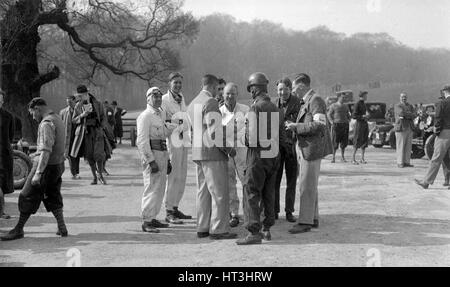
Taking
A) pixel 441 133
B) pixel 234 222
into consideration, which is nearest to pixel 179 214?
pixel 234 222

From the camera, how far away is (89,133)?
37.3ft

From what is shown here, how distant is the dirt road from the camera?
551 cm

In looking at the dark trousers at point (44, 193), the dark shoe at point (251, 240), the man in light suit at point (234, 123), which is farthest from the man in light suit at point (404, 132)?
the dark trousers at point (44, 193)

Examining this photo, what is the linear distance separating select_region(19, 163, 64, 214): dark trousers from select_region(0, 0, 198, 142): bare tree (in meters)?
10.1

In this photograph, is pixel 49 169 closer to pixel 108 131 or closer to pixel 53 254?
pixel 53 254

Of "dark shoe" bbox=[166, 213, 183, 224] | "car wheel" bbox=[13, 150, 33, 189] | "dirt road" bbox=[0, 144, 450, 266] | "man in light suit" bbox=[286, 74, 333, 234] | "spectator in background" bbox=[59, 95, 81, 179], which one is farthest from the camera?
"spectator in background" bbox=[59, 95, 81, 179]

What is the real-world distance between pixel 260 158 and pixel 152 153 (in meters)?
1.48

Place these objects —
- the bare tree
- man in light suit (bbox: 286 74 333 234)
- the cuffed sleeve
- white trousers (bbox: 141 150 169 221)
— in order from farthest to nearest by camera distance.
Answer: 1. the bare tree
2. white trousers (bbox: 141 150 169 221)
3. the cuffed sleeve
4. man in light suit (bbox: 286 74 333 234)

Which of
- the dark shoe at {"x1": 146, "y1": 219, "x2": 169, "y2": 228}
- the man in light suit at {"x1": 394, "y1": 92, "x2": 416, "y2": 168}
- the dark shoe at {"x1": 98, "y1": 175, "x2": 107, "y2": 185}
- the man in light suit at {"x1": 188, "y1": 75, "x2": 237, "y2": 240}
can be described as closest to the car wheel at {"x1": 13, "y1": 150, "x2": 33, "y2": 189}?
the dark shoe at {"x1": 98, "y1": 175, "x2": 107, "y2": 185}

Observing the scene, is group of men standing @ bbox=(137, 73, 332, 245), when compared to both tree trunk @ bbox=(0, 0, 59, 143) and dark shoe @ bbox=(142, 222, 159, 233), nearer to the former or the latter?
dark shoe @ bbox=(142, 222, 159, 233)

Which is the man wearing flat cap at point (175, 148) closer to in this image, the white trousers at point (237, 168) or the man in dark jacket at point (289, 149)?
the white trousers at point (237, 168)

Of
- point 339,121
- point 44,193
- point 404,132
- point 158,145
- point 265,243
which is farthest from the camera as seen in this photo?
point 339,121

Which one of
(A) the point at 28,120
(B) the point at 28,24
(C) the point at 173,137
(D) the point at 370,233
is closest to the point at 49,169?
(C) the point at 173,137

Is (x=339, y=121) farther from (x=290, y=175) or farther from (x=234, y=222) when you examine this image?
(x=234, y=222)
